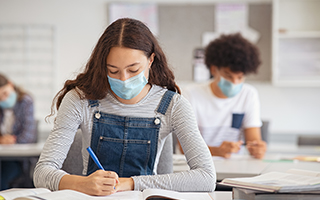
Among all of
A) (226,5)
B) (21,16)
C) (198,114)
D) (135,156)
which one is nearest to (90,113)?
(135,156)

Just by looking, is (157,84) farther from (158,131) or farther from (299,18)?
(299,18)

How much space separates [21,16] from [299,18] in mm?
2825

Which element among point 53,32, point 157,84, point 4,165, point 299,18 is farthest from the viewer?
point 53,32

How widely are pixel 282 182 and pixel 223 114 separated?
133 cm

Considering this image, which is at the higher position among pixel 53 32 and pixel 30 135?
pixel 53 32

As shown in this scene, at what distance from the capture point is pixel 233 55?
92.1 inches

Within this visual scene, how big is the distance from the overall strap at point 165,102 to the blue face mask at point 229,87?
0.86 m

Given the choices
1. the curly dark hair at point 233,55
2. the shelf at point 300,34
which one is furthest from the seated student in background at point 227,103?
the shelf at point 300,34

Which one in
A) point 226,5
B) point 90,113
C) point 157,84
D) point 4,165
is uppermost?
point 226,5

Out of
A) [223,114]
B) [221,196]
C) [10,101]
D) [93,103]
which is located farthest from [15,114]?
[221,196]

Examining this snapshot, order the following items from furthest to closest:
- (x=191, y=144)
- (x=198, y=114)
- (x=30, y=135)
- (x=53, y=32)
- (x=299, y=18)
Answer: (x=53, y=32) → (x=299, y=18) → (x=30, y=135) → (x=198, y=114) → (x=191, y=144)

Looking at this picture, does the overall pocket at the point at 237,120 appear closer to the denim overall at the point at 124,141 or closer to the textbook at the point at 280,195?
the denim overall at the point at 124,141

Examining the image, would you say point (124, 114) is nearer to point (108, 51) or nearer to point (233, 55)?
point (108, 51)

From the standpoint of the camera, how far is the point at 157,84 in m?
1.49
